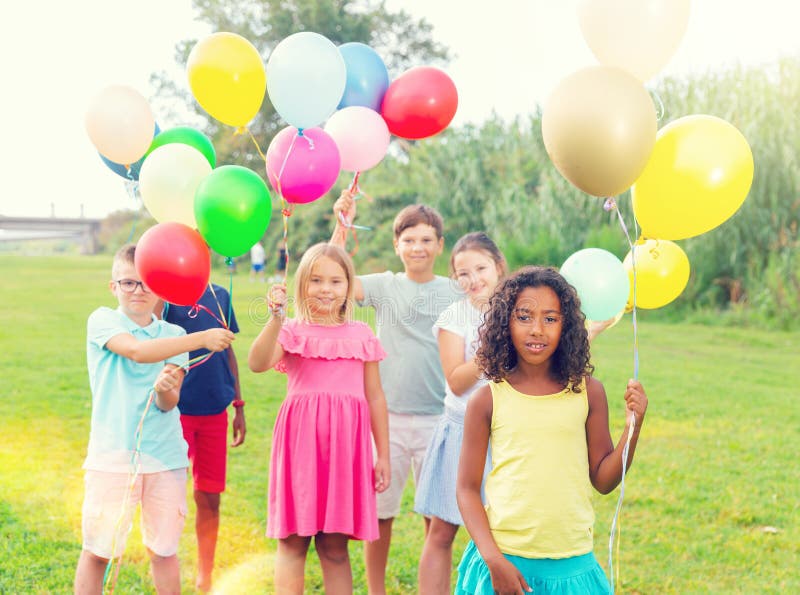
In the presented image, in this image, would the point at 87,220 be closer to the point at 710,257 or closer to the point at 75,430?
the point at 710,257

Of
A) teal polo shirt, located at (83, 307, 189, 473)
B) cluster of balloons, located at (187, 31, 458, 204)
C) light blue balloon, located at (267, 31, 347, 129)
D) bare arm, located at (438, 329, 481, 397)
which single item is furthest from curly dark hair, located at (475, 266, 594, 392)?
teal polo shirt, located at (83, 307, 189, 473)

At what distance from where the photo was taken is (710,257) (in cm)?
1298

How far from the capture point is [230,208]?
2.60 m

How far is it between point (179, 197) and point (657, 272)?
1.66 metres

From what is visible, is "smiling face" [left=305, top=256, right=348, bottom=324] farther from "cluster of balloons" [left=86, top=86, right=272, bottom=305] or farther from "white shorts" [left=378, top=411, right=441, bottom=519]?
"white shorts" [left=378, top=411, right=441, bottom=519]

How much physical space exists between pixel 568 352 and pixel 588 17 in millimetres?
1028

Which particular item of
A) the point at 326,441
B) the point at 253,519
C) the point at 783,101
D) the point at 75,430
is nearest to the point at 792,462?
the point at 253,519

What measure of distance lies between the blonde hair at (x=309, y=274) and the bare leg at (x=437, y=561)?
844mm

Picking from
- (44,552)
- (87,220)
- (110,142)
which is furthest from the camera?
(87,220)

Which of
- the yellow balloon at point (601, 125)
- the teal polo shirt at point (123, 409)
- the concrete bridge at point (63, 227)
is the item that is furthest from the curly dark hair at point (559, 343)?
the concrete bridge at point (63, 227)

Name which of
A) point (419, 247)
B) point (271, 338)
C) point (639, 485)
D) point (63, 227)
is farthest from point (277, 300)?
point (63, 227)

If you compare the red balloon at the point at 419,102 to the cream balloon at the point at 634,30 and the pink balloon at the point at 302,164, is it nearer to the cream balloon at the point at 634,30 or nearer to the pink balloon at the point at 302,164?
the pink balloon at the point at 302,164

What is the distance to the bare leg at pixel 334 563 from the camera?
280 centimetres

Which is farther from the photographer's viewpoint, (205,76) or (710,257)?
(710,257)
